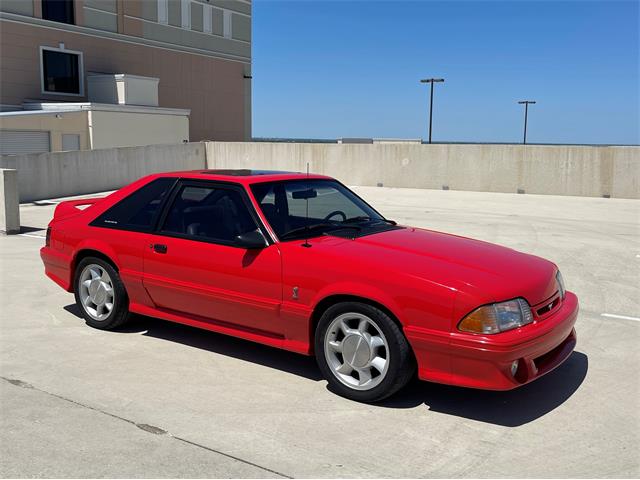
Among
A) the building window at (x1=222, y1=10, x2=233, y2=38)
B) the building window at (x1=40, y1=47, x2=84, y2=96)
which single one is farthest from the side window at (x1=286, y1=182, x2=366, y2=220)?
the building window at (x1=222, y1=10, x2=233, y2=38)

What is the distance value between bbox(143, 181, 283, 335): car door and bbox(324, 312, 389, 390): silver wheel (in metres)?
0.47

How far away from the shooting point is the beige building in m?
33.4

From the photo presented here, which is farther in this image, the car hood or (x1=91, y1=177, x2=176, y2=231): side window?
(x1=91, y1=177, x2=176, y2=231): side window

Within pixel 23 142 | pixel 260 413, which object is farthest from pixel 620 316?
pixel 23 142

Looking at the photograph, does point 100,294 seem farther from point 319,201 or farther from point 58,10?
point 58,10

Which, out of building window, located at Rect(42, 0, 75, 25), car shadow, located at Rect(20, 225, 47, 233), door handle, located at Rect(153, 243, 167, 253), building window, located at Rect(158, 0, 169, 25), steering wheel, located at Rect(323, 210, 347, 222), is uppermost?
building window, located at Rect(158, 0, 169, 25)

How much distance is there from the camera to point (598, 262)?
31.7 feet

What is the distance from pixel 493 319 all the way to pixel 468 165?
753 inches

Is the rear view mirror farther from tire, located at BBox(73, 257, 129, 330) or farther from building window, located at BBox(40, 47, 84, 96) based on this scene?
building window, located at BBox(40, 47, 84, 96)

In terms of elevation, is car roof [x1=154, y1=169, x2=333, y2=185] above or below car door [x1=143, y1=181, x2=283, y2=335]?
above

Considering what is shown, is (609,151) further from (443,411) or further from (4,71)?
(4,71)

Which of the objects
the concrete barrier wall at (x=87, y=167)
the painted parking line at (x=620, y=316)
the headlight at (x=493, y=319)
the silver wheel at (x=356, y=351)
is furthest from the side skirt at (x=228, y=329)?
the concrete barrier wall at (x=87, y=167)

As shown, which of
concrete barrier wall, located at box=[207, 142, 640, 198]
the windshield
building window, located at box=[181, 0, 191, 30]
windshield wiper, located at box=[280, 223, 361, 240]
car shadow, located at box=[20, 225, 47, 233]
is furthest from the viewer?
building window, located at box=[181, 0, 191, 30]

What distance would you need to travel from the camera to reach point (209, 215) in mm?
5445
